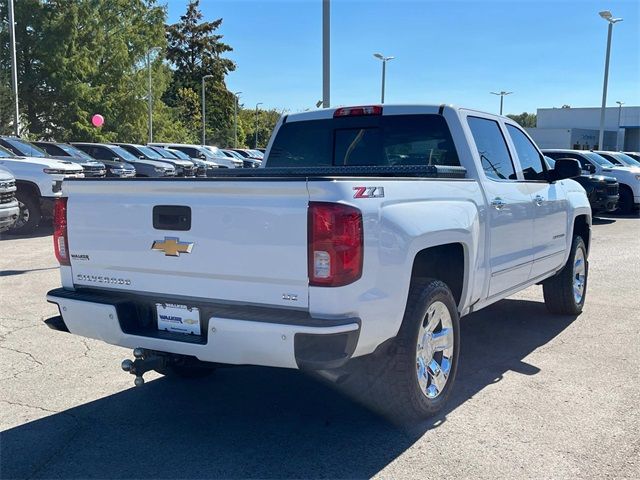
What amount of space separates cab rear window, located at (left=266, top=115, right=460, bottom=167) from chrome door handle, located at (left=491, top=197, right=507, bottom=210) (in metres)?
0.40

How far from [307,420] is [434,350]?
91cm

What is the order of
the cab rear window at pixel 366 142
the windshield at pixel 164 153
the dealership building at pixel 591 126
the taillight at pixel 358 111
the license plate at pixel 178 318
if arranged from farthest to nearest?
Answer: the dealership building at pixel 591 126 < the windshield at pixel 164 153 < the taillight at pixel 358 111 < the cab rear window at pixel 366 142 < the license plate at pixel 178 318

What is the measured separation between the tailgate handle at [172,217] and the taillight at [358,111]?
215 centimetres

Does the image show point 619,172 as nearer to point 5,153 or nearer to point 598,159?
point 598,159

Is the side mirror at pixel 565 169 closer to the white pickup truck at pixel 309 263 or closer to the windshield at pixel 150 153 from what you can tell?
the white pickup truck at pixel 309 263

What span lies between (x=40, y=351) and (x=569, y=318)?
507cm

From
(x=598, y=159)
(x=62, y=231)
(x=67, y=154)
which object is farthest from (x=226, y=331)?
(x=598, y=159)

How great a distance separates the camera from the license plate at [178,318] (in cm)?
358

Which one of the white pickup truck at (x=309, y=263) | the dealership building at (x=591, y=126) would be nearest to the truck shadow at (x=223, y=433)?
the white pickup truck at (x=309, y=263)

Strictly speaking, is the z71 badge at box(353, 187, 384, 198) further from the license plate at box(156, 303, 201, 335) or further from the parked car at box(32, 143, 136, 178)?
the parked car at box(32, 143, 136, 178)

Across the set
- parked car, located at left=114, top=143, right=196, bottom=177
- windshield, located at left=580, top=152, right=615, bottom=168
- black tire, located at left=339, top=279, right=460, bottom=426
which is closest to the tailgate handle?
black tire, located at left=339, top=279, right=460, bottom=426

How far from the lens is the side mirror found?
5957 millimetres

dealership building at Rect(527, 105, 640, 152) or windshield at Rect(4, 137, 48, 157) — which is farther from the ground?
dealership building at Rect(527, 105, 640, 152)

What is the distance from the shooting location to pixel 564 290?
657cm
